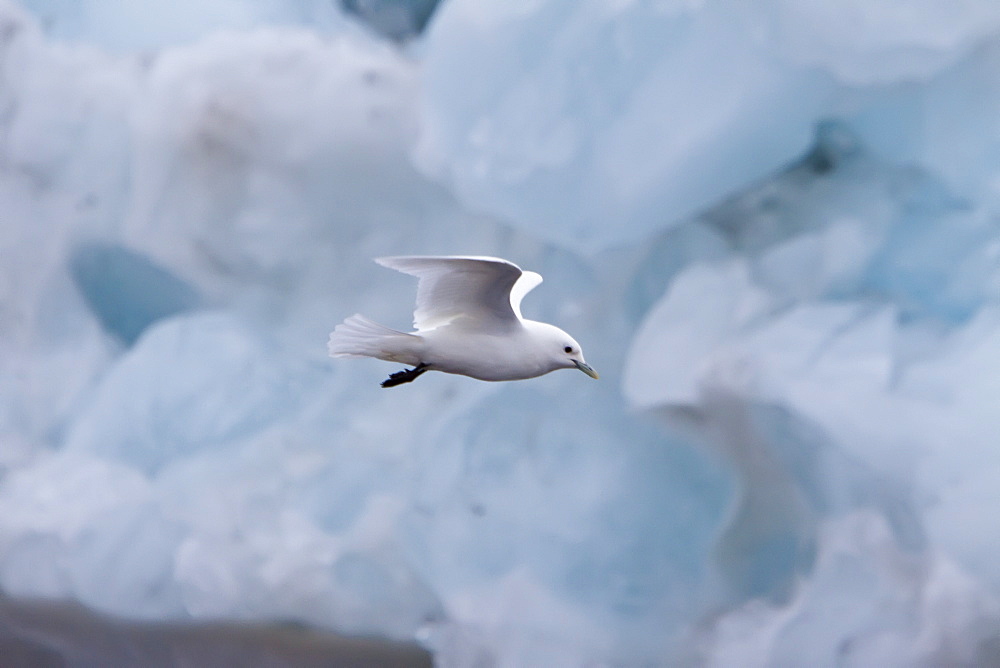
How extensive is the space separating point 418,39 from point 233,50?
46 centimetres

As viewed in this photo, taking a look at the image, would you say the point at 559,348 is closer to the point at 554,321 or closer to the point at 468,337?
the point at 468,337

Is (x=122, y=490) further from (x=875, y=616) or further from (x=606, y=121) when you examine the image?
(x=875, y=616)

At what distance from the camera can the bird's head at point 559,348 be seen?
3.74 feet

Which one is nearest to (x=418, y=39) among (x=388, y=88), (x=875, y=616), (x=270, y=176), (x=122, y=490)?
(x=388, y=88)

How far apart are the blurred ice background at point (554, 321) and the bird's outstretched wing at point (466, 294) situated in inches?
30.0

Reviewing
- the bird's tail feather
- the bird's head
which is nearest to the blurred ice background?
the bird's head

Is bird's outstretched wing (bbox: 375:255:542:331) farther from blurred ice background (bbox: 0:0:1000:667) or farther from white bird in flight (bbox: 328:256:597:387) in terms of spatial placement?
blurred ice background (bbox: 0:0:1000:667)

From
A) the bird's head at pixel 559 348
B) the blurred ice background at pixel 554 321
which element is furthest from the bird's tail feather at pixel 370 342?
the blurred ice background at pixel 554 321

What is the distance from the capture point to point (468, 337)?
3.73 feet

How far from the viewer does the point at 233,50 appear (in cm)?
247

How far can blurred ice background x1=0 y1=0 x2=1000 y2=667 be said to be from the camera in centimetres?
174

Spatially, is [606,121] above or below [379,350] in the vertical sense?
above

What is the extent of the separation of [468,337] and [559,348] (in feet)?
0.31

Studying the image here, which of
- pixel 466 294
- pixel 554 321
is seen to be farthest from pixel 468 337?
pixel 554 321
